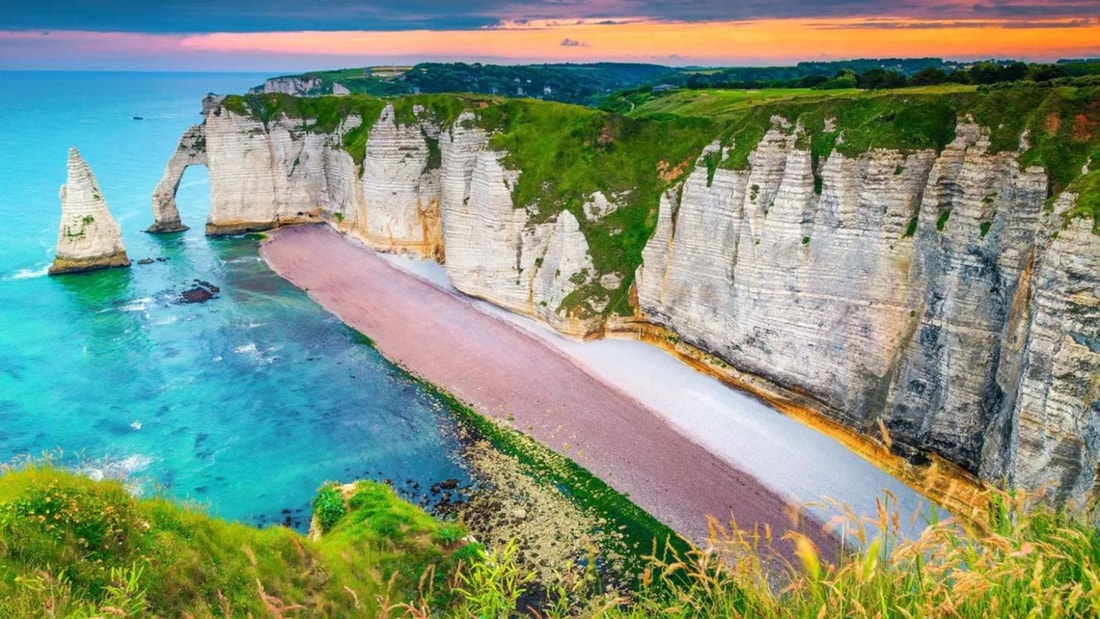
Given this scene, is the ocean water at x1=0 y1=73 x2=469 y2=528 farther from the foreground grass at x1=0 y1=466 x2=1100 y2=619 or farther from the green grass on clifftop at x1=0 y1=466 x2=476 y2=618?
the foreground grass at x1=0 y1=466 x2=1100 y2=619

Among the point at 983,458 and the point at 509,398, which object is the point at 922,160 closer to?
the point at 983,458

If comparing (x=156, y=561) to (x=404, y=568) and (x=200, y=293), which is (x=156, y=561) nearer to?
(x=404, y=568)

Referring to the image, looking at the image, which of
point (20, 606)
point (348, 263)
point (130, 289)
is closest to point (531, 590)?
point (20, 606)

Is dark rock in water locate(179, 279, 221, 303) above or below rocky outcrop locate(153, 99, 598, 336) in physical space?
below

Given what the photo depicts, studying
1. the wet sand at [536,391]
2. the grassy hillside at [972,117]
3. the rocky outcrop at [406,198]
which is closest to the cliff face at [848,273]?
the rocky outcrop at [406,198]

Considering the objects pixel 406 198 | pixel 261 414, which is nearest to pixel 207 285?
pixel 406 198

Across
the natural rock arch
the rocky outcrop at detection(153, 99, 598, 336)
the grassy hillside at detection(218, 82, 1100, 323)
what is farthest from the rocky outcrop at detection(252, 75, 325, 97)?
the grassy hillside at detection(218, 82, 1100, 323)
